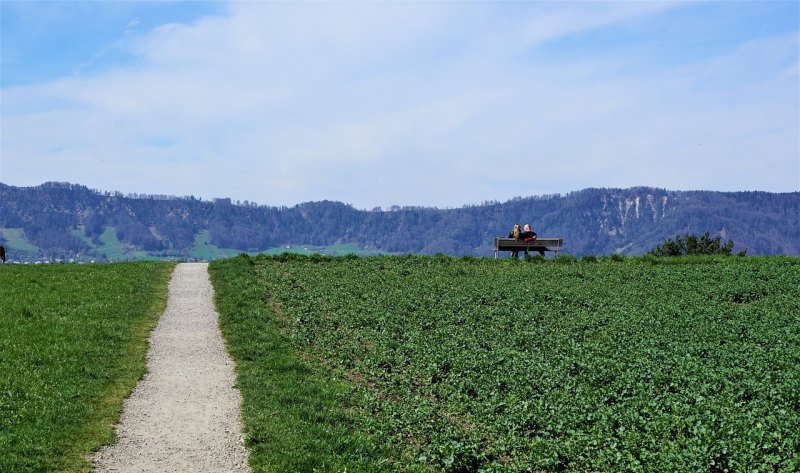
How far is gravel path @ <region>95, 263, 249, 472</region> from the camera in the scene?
44.7 ft

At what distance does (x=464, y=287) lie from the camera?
1368 inches

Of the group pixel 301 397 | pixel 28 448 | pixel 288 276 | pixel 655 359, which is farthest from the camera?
pixel 288 276

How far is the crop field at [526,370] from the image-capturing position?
13.8 metres

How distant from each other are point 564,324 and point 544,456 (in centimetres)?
1270

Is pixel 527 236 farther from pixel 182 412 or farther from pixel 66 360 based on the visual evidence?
pixel 182 412

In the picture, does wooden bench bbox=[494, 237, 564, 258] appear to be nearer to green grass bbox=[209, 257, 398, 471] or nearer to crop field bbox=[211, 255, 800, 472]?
crop field bbox=[211, 255, 800, 472]

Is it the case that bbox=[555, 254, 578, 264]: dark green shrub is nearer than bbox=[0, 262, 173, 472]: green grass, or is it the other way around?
bbox=[0, 262, 173, 472]: green grass

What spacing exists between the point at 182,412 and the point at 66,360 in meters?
5.60

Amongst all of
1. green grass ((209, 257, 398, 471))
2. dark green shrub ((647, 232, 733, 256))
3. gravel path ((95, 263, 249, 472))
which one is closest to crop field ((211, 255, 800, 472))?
green grass ((209, 257, 398, 471))

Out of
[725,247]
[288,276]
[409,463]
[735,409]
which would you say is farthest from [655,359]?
[725,247]

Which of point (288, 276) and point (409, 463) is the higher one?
point (288, 276)

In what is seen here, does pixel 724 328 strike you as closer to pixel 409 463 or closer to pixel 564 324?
pixel 564 324

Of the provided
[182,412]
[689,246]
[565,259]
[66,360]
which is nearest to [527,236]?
[565,259]

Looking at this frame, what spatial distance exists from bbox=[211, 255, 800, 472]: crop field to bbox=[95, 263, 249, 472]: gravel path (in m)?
0.60
